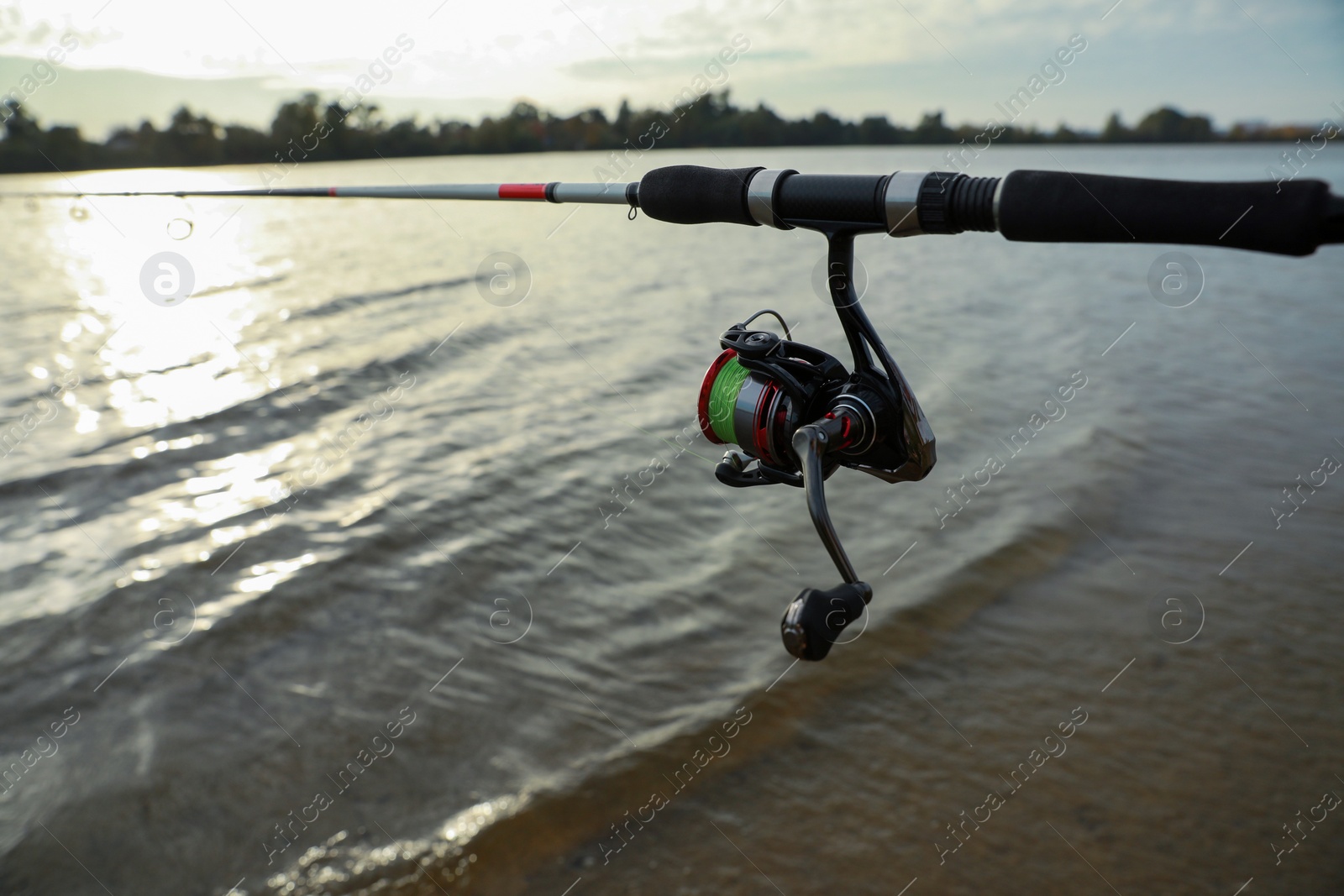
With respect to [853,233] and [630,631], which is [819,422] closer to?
[853,233]

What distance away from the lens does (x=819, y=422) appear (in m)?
1.63

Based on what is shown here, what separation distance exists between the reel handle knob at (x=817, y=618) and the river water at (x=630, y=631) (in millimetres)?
1978

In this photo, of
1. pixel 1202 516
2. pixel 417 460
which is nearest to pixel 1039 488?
pixel 1202 516

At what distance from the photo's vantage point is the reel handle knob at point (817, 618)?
141 centimetres

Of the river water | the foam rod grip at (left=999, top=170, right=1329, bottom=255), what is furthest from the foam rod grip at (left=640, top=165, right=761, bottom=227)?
the river water

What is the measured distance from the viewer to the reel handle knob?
1414 mm

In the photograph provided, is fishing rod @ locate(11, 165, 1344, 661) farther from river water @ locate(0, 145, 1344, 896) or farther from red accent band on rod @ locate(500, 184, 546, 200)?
river water @ locate(0, 145, 1344, 896)

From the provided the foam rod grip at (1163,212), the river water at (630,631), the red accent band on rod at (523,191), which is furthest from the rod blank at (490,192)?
the river water at (630,631)

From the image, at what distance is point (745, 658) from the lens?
4.18 m

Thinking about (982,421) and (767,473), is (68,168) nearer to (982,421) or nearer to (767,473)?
(982,421)

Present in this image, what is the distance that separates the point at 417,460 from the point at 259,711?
253 centimetres

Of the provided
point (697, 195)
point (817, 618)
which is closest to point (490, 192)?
point (697, 195)

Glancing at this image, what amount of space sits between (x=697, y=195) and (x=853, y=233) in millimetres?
452

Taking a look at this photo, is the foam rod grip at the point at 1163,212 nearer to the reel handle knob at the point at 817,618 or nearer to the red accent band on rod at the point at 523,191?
the reel handle knob at the point at 817,618
